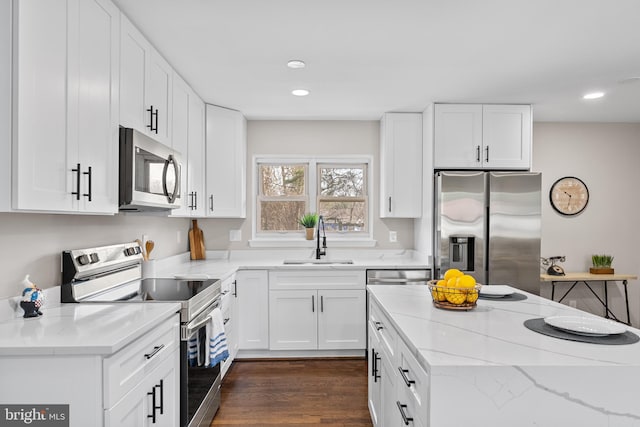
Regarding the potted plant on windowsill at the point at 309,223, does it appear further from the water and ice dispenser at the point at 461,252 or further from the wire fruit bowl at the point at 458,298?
the wire fruit bowl at the point at 458,298

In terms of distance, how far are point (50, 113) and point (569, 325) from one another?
6.73 feet

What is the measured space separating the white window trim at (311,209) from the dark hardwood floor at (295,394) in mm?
1212

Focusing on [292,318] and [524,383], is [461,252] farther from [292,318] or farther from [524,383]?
[524,383]


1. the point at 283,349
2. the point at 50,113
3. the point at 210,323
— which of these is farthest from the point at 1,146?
the point at 283,349

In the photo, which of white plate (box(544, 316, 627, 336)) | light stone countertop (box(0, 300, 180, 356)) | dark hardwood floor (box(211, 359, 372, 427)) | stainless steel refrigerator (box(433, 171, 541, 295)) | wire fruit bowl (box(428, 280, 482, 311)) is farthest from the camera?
stainless steel refrigerator (box(433, 171, 541, 295))

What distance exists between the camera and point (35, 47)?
1.43 m

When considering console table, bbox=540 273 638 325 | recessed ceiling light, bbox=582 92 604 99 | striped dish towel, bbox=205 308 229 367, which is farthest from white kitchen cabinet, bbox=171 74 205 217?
console table, bbox=540 273 638 325

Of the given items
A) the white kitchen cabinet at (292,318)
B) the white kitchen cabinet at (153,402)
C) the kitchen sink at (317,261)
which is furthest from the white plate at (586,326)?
the kitchen sink at (317,261)

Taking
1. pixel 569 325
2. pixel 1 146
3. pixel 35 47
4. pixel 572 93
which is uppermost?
pixel 572 93

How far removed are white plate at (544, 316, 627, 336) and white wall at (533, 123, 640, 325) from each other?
128 inches

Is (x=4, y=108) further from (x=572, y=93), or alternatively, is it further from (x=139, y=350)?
(x=572, y=93)

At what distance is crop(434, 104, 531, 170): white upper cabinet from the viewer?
3.80m

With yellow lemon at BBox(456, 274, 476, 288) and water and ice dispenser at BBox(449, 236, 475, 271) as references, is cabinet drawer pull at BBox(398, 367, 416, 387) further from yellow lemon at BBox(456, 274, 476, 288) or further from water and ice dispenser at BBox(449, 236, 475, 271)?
water and ice dispenser at BBox(449, 236, 475, 271)

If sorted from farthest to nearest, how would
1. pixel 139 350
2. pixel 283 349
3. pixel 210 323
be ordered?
pixel 283 349, pixel 210 323, pixel 139 350
